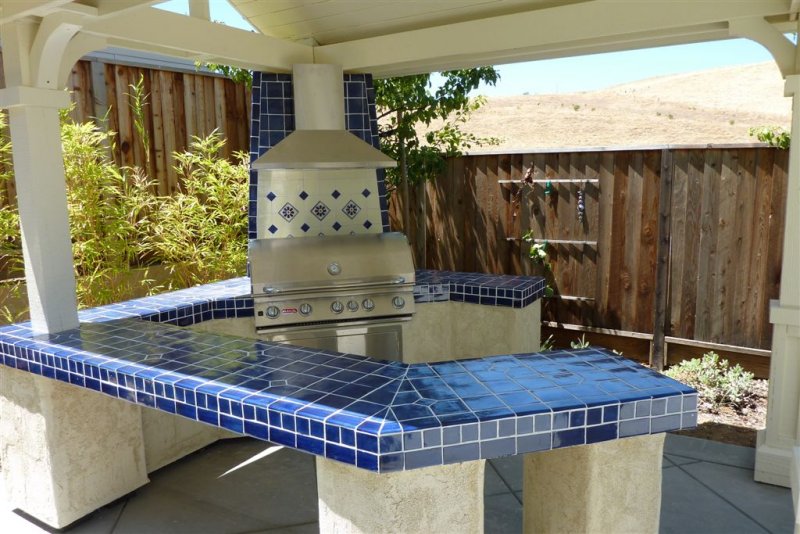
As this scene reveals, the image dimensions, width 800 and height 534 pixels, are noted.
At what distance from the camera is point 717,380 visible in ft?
16.0

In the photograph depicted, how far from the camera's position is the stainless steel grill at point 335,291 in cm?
402

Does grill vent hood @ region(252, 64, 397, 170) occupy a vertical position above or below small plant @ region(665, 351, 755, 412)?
above

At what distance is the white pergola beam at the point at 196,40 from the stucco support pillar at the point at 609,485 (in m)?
2.82

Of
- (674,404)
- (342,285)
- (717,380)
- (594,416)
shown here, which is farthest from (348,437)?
(717,380)

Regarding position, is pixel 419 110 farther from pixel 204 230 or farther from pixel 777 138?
pixel 777 138

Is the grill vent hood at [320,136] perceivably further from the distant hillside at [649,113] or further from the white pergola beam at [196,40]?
the distant hillside at [649,113]

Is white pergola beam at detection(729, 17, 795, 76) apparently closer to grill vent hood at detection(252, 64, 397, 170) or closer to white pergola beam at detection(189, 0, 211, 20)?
grill vent hood at detection(252, 64, 397, 170)

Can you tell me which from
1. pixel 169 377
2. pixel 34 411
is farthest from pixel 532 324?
pixel 34 411

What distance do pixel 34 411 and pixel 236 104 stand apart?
445cm

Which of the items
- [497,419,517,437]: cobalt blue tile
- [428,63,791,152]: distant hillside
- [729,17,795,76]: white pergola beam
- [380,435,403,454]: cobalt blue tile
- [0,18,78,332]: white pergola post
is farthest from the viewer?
[428,63,791,152]: distant hillside

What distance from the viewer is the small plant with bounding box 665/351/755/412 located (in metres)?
4.71

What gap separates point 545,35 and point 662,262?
8.14 ft

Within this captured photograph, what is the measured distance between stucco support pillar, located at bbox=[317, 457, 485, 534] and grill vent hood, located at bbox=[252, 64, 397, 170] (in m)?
2.13

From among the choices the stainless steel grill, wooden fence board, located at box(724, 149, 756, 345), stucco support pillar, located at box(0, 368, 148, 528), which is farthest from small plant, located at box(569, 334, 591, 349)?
stucco support pillar, located at box(0, 368, 148, 528)
